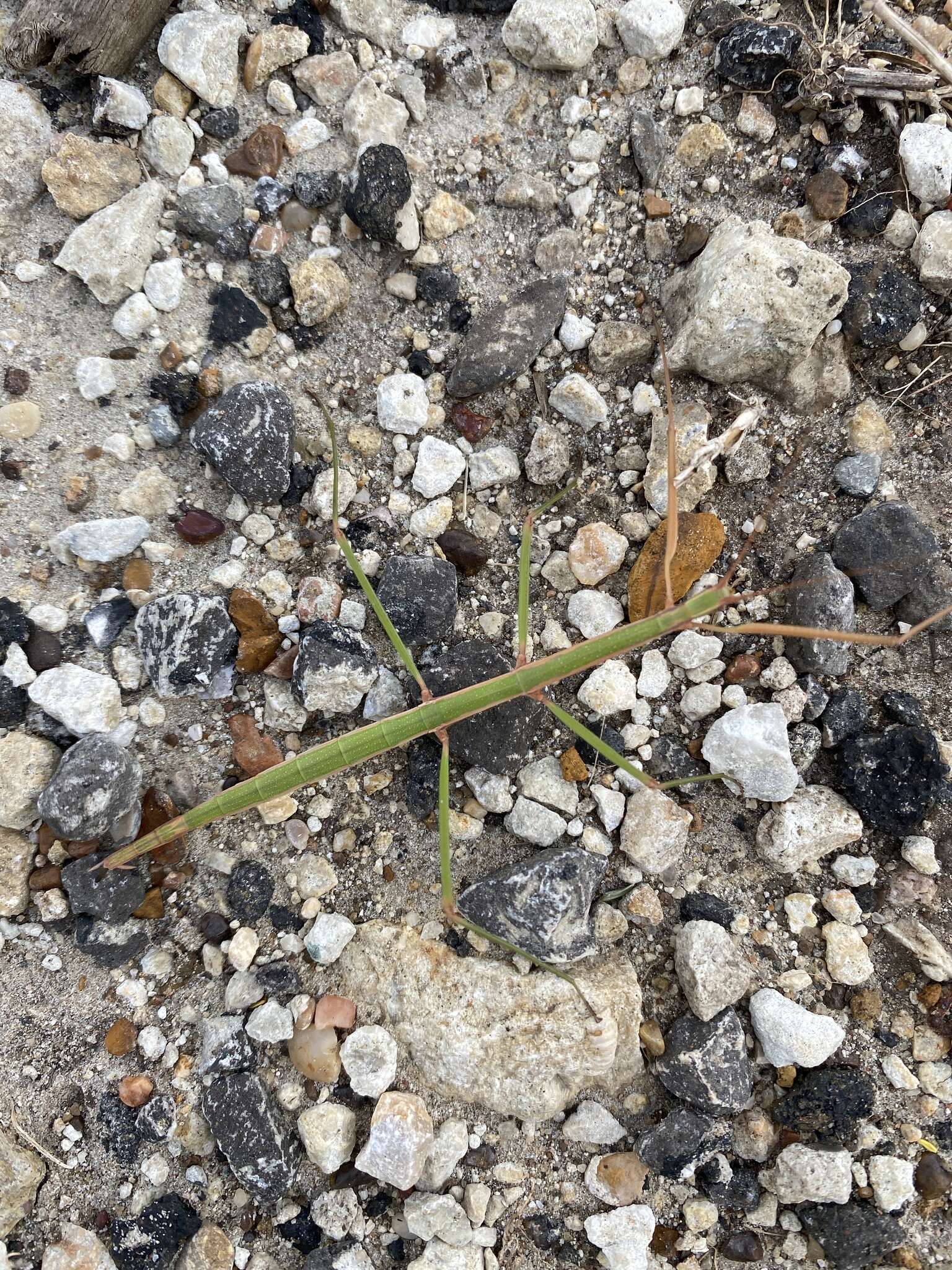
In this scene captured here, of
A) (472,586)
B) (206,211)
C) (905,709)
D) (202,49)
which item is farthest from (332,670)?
(202,49)

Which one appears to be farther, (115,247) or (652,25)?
(652,25)

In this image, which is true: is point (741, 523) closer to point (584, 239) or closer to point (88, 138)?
point (584, 239)

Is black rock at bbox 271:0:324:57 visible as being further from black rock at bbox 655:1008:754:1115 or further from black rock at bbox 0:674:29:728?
black rock at bbox 655:1008:754:1115

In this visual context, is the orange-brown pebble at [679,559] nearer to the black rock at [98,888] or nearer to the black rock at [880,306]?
the black rock at [880,306]

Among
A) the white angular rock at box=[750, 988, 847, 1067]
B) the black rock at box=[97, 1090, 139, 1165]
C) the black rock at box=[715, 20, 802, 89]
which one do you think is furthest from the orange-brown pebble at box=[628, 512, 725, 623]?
the black rock at box=[97, 1090, 139, 1165]

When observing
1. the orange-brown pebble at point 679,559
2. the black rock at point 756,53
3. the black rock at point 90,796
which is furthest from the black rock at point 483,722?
the black rock at point 756,53

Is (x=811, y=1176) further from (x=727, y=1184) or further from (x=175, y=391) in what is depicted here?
(x=175, y=391)
